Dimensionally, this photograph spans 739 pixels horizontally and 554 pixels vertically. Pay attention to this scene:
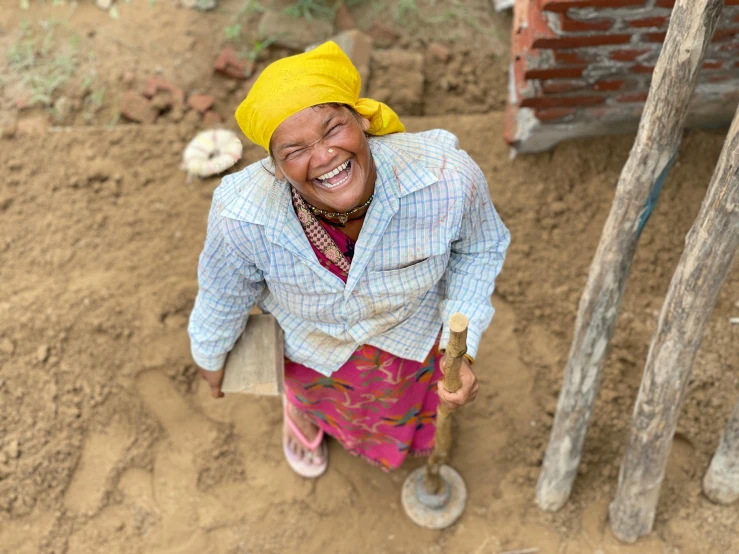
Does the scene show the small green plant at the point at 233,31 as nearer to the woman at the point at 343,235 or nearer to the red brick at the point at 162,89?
the red brick at the point at 162,89

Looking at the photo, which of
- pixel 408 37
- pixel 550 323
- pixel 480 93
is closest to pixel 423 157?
pixel 550 323

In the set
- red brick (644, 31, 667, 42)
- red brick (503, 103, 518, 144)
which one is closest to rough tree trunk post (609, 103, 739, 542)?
red brick (644, 31, 667, 42)

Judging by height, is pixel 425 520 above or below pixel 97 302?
below

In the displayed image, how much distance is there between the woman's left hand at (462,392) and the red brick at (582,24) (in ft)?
4.71

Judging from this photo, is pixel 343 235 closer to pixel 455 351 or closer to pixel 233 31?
pixel 455 351

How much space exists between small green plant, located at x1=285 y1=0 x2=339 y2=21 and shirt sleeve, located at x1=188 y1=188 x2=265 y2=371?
2403mm

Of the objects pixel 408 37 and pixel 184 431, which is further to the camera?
pixel 408 37

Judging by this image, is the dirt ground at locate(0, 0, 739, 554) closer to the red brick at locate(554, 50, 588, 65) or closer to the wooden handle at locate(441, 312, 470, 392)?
the red brick at locate(554, 50, 588, 65)

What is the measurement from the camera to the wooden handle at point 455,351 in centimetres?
185

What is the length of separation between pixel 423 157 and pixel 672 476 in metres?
1.62

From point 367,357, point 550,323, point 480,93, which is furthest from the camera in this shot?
point 480,93

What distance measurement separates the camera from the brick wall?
9.26ft

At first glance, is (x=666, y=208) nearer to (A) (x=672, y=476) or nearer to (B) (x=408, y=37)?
(A) (x=672, y=476)

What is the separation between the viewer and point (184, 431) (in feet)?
10.2
